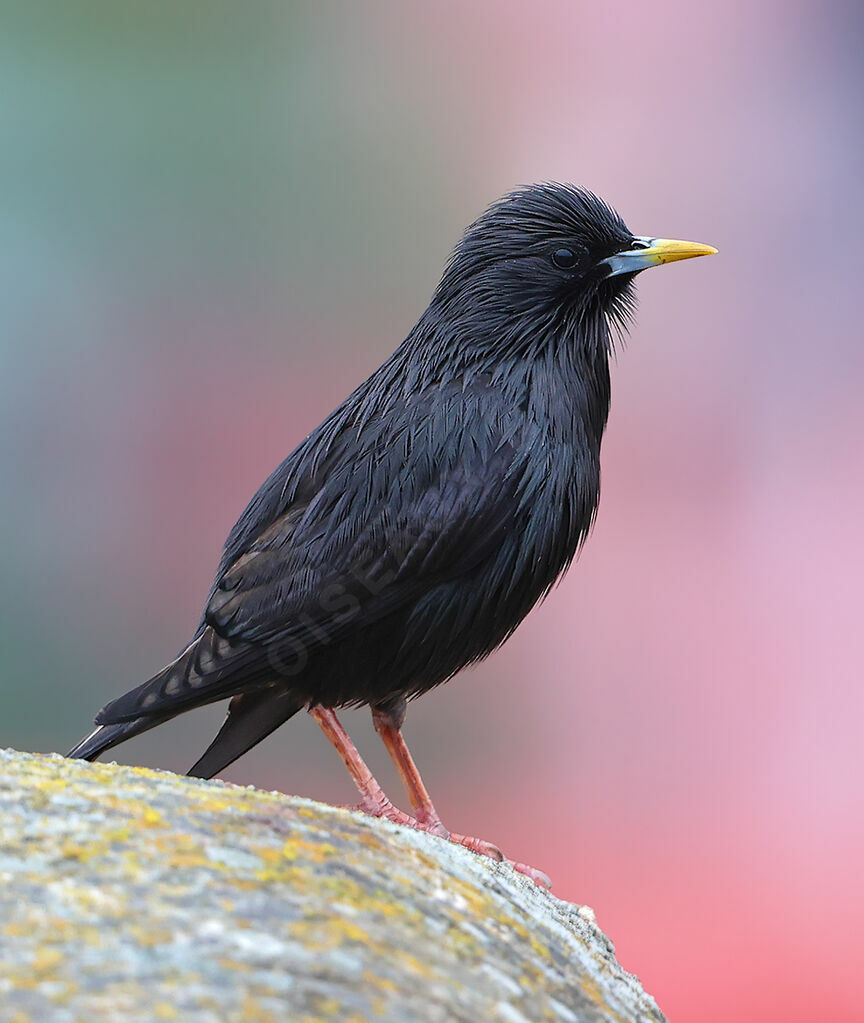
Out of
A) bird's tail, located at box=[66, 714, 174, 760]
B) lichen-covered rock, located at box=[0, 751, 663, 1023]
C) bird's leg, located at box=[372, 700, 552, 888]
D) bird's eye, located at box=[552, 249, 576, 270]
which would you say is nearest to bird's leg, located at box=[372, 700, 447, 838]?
bird's leg, located at box=[372, 700, 552, 888]

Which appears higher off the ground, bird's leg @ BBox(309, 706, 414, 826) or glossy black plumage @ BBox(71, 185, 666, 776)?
glossy black plumage @ BBox(71, 185, 666, 776)

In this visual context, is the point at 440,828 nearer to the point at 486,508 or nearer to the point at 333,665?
the point at 333,665

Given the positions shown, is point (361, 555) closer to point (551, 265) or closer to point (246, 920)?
point (551, 265)

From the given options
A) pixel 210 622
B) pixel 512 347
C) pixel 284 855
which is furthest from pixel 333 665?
pixel 284 855

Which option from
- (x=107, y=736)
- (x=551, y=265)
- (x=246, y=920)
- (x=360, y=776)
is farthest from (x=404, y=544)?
(x=246, y=920)

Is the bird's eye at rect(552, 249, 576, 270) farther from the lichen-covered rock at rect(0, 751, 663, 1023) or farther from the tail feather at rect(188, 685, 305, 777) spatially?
the lichen-covered rock at rect(0, 751, 663, 1023)

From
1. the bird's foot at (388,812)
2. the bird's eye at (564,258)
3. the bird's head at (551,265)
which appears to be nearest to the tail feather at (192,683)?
the bird's foot at (388,812)
